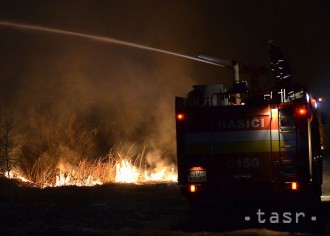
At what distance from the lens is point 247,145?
11.5 m

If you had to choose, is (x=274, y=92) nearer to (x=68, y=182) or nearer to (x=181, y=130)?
(x=181, y=130)

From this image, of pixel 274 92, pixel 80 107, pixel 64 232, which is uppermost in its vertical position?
pixel 80 107

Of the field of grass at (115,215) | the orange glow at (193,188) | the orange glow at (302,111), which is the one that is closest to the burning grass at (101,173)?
the field of grass at (115,215)

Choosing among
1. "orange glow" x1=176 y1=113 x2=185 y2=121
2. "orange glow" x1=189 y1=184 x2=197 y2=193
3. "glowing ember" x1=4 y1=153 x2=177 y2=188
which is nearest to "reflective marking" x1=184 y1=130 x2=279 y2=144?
"orange glow" x1=176 y1=113 x2=185 y2=121

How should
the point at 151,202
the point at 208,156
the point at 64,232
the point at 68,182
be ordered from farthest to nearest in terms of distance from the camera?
the point at 68,182
the point at 151,202
the point at 208,156
the point at 64,232

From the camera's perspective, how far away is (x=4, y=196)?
719 inches

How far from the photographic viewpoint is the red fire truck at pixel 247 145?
36.5ft

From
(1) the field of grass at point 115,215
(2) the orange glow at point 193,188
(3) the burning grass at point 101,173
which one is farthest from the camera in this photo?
(3) the burning grass at point 101,173

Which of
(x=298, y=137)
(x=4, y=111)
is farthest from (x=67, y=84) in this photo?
(x=298, y=137)

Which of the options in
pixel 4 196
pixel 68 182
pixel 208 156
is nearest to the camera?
pixel 208 156

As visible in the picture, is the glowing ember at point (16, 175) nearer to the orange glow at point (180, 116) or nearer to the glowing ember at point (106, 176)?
the glowing ember at point (106, 176)

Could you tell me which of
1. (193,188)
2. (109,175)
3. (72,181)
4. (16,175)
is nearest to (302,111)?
(193,188)

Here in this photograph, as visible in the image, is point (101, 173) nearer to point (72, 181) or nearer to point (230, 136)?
point (72, 181)

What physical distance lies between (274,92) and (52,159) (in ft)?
59.3
